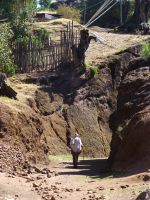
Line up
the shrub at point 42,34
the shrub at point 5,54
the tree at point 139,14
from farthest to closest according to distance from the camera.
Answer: the tree at point 139,14
the shrub at point 42,34
the shrub at point 5,54

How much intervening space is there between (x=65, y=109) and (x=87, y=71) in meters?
3.63

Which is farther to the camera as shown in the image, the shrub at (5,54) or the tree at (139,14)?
the tree at (139,14)

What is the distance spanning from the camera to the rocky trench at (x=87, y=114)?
2128cm

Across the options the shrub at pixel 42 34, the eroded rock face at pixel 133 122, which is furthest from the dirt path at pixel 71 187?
the shrub at pixel 42 34

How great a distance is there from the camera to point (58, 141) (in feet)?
101

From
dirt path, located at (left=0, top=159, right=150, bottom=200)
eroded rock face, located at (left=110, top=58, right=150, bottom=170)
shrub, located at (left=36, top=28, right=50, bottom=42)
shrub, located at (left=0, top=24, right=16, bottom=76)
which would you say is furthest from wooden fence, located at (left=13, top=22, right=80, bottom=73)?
dirt path, located at (left=0, top=159, right=150, bottom=200)

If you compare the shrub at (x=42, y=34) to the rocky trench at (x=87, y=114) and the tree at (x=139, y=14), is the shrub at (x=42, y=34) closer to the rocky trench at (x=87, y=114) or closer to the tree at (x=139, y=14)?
the rocky trench at (x=87, y=114)

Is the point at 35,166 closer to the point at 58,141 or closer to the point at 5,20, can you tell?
the point at 58,141

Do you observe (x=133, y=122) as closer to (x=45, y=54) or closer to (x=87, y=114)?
(x=87, y=114)

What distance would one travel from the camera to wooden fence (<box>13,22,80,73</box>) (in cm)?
3334

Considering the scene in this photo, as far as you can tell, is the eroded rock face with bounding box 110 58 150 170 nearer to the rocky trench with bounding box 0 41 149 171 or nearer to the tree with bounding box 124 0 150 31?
the rocky trench with bounding box 0 41 149 171

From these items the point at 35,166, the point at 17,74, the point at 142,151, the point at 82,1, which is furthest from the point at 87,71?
the point at 82,1

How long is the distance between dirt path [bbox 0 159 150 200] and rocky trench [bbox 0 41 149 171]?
1.46 meters

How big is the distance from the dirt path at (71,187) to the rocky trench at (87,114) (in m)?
1.46
